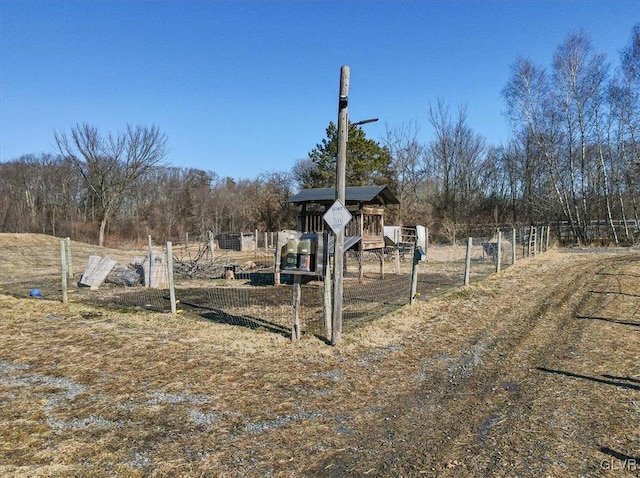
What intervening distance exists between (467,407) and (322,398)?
1414mm

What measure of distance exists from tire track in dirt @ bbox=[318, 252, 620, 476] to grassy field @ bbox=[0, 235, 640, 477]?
0.05 feet

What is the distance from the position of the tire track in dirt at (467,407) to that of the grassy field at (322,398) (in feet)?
0.05

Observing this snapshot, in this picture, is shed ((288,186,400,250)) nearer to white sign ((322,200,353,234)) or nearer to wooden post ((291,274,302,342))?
wooden post ((291,274,302,342))

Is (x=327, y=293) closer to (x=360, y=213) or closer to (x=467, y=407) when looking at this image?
(x=467, y=407)

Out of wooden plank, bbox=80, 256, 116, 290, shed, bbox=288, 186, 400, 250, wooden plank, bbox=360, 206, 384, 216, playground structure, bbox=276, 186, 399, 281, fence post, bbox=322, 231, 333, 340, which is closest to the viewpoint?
fence post, bbox=322, 231, 333, 340

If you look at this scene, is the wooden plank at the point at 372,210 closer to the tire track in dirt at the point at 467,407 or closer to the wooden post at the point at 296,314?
the tire track in dirt at the point at 467,407

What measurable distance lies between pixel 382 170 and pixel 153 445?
3801 centimetres

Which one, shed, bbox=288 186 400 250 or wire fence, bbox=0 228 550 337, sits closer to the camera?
wire fence, bbox=0 228 550 337

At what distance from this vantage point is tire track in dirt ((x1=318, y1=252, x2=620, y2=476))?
120 inches

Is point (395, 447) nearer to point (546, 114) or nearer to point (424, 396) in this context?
point (424, 396)

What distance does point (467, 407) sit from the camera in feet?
13.2

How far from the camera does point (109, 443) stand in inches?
128

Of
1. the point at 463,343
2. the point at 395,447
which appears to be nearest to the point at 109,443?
the point at 395,447

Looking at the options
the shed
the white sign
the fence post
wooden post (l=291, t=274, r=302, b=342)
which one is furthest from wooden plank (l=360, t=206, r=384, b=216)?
the white sign
